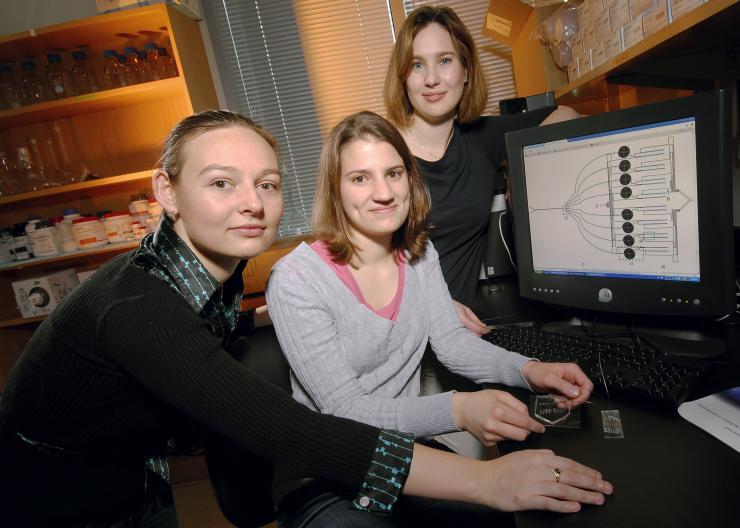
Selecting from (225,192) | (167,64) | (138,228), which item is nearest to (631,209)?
(225,192)

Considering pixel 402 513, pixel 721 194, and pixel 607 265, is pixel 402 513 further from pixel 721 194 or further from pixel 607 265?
pixel 721 194

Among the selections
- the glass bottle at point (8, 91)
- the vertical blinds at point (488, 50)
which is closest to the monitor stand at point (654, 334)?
the vertical blinds at point (488, 50)

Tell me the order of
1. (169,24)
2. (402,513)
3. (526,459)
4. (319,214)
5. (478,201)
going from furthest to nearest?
(169,24), (478,201), (319,214), (402,513), (526,459)

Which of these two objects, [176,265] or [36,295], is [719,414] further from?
[36,295]

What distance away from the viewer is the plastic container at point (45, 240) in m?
2.18

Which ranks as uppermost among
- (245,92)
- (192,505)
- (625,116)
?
(245,92)

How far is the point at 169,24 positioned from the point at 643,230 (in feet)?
7.13

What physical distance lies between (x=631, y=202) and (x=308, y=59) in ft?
7.48

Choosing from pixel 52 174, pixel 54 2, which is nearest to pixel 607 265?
pixel 52 174

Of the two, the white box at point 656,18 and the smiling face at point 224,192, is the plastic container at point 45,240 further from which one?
the white box at point 656,18

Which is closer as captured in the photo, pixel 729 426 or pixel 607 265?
pixel 729 426

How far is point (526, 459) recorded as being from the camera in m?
0.59

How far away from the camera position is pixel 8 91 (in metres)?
2.24

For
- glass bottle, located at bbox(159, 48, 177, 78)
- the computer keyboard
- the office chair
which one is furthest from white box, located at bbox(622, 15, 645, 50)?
glass bottle, located at bbox(159, 48, 177, 78)
